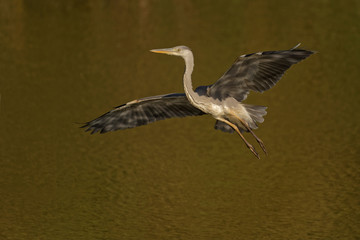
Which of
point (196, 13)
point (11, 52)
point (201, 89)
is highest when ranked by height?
point (196, 13)

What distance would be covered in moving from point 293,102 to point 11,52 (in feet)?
35.9

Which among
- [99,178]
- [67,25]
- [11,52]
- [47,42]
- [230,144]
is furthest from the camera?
[67,25]

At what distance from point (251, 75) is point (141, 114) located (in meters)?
2.12

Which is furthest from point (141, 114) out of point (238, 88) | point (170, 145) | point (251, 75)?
point (170, 145)

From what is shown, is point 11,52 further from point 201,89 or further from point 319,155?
point 201,89

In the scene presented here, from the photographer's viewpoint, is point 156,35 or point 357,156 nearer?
point 357,156

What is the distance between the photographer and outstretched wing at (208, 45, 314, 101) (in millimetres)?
10664

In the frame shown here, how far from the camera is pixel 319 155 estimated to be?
16203mm

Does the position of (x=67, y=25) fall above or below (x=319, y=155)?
above

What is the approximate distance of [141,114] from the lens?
12.2 m

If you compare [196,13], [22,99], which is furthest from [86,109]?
[196,13]

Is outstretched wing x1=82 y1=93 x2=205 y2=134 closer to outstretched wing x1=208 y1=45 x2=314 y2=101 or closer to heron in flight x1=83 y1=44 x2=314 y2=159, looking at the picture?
heron in flight x1=83 y1=44 x2=314 y2=159

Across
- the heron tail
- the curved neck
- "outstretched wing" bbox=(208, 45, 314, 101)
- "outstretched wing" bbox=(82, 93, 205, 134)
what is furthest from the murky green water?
the curved neck

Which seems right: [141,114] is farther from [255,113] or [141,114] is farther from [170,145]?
[170,145]
